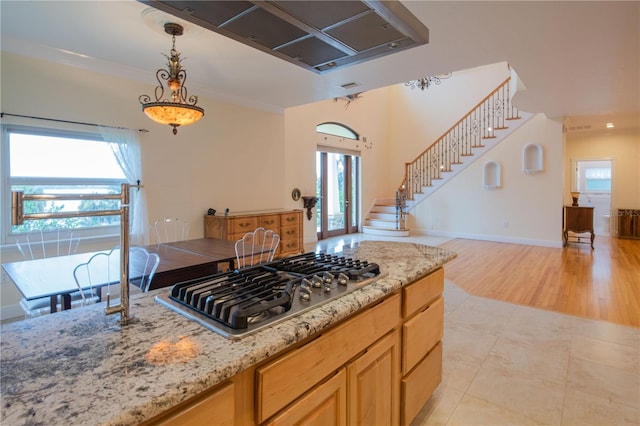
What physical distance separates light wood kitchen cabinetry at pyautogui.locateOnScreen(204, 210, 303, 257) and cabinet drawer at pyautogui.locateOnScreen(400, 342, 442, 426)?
3413 millimetres

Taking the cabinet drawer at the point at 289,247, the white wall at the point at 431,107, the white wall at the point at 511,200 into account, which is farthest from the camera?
the white wall at the point at 431,107

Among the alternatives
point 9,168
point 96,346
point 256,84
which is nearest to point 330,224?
point 256,84

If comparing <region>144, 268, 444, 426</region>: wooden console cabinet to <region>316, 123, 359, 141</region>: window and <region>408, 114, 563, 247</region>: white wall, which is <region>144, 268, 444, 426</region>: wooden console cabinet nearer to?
<region>316, 123, 359, 141</region>: window

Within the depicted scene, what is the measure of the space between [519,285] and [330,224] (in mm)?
4738

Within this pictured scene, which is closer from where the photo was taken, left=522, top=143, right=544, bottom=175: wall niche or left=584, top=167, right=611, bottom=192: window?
left=522, top=143, right=544, bottom=175: wall niche

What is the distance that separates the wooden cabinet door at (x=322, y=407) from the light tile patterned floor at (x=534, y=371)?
96 centimetres

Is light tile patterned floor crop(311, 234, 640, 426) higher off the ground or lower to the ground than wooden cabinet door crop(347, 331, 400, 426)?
lower

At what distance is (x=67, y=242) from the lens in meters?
3.70

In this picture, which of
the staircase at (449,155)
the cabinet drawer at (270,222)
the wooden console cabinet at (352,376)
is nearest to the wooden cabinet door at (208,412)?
the wooden console cabinet at (352,376)

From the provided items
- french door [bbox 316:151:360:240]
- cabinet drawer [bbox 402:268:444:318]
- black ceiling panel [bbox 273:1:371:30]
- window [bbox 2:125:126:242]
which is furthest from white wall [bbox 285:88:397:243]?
black ceiling panel [bbox 273:1:371:30]

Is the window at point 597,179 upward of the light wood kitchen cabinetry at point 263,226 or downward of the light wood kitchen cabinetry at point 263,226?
upward

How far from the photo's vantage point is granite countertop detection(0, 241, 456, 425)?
60cm

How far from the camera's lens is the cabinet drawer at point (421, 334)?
152 centimetres

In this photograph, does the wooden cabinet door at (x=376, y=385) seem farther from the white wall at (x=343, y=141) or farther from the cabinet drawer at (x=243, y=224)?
the white wall at (x=343, y=141)
